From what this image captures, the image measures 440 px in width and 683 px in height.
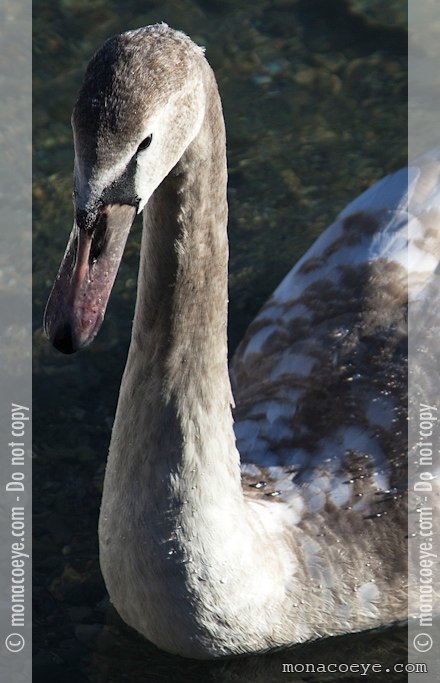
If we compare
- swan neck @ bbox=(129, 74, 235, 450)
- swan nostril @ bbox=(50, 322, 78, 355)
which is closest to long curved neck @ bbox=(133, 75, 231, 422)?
swan neck @ bbox=(129, 74, 235, 450)

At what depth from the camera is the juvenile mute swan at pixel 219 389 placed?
322 centimetres

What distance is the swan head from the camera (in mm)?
3117

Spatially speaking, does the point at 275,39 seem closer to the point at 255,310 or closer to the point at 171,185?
the point at 255,310

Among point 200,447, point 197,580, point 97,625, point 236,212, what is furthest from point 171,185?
point 236,212

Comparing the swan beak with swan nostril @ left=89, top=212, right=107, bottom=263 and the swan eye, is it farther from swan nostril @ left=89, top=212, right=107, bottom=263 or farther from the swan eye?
the swan eye

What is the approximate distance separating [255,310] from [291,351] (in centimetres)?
95

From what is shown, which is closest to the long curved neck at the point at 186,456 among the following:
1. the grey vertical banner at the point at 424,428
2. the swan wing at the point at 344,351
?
the swan wing at the point at 344,351

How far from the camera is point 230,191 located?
652 cm

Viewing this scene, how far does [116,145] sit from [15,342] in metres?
2.80

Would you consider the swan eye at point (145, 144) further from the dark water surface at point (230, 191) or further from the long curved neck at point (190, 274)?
the dark water surface at point (230, 191)

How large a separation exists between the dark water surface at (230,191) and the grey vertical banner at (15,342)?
52mm

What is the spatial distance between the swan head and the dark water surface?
5.79 ft

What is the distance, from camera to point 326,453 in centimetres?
462

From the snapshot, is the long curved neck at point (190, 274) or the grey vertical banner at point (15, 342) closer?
the long curved neck at point (190, 274)
